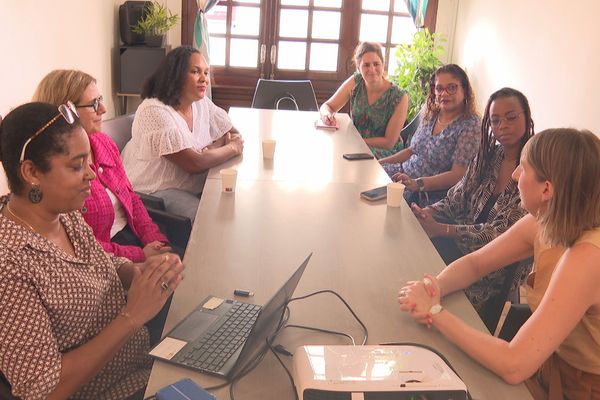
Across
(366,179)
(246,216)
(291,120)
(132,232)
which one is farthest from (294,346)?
(291,120)

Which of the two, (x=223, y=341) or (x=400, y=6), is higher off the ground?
(x=400, y=6)

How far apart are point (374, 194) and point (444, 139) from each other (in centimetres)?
89

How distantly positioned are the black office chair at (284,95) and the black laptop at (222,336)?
328cm

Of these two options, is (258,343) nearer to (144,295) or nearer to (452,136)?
(144,295)

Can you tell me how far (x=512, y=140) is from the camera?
2.36 metres

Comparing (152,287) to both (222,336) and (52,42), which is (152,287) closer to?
(222,336)

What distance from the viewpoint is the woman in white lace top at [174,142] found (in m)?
2.67

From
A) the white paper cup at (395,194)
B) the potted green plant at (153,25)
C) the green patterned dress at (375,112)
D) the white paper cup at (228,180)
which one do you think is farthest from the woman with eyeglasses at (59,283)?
the potted green plant at (153,25)

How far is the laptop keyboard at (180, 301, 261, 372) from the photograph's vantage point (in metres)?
1.24

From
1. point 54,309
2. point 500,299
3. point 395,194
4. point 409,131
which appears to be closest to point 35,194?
point 54,309

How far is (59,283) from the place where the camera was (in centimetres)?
126

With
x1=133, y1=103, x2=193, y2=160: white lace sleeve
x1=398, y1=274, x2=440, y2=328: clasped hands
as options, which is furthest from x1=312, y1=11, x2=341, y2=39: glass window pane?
x1=398, y1=274, x2=440, y2=328: clasped hands

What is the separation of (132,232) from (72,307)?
1.06 meters

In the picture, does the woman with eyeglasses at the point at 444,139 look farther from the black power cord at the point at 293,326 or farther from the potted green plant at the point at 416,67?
the potted green plant at the point at 416,67
